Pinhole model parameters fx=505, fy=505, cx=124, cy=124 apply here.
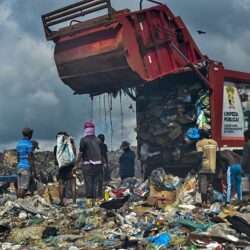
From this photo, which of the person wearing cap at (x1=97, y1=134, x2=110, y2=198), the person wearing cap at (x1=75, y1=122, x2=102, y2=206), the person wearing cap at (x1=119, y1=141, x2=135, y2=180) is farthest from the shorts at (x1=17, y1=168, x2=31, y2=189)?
the person wearing cap at (x1=119, y1=141, x2=135, y2=180)

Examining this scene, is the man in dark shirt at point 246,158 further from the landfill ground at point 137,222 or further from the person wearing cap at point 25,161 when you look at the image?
the person wearing cap at point 25,161

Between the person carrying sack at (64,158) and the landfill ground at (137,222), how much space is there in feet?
1.25

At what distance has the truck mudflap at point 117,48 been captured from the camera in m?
9.06

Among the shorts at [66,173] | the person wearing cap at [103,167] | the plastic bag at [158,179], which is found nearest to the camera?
the shorts at [66,173]

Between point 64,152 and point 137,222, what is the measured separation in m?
2.28

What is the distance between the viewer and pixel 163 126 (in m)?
10.3

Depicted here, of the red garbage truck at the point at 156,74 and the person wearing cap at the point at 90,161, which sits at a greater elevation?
the red garbage truck at the point at 156,74

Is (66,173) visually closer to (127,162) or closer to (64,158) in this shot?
(64,158)

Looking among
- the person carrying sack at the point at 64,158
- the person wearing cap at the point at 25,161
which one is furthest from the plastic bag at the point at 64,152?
the person wearing cap at the point at 25,161

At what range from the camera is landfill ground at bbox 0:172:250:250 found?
6148mm

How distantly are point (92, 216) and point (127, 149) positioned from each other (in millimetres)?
3652

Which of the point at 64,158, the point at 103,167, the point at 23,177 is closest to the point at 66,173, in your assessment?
the point at 64,158

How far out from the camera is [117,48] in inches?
352

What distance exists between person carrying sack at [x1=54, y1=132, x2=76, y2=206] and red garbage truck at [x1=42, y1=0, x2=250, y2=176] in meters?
1.35
